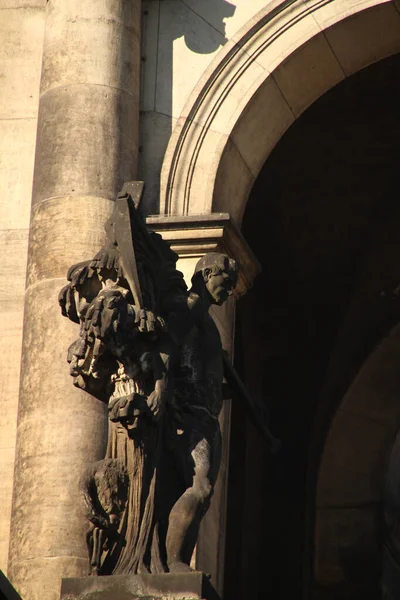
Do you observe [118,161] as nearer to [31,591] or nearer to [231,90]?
[231,90]

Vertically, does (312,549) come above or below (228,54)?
below

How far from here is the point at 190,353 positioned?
10203 mm

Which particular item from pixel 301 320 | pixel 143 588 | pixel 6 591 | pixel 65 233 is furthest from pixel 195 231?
pixel 301 320

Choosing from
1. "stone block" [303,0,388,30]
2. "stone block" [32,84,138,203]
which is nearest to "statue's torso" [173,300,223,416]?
"stone block" [32,84,138,203]

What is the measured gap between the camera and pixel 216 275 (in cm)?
1054

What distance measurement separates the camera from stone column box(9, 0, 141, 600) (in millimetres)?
11047

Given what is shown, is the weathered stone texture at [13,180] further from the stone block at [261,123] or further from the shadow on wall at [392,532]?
the shadow on wall at [392,532]

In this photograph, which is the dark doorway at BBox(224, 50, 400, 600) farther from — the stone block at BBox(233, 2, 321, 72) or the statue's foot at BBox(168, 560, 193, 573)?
the statue's foot at BBox(168, 560, 193, 573)

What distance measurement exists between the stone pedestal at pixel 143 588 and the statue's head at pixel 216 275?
1.76 metres

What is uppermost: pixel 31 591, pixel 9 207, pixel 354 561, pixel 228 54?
pixel 228 54

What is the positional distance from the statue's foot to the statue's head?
1.63 metres

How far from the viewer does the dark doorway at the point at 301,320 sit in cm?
1648

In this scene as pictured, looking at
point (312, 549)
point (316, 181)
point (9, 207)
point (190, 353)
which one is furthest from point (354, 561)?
point (190, 353)

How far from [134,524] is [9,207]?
3.31 meters
